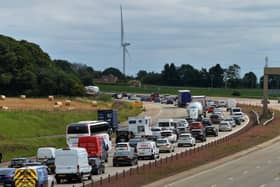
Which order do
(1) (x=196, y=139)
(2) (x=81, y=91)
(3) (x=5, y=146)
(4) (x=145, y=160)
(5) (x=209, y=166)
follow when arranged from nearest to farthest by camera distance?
(5) (x=209, y=166), (4) (x=145, y=160), (3) (x=5, y=146), (1) (x=196, y=139), (2) (x=81, y=91)

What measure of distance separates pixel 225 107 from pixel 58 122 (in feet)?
185

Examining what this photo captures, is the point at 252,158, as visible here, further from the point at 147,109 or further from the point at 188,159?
the point at 147,109

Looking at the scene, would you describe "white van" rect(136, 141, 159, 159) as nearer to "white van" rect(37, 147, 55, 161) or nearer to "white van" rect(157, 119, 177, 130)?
"white van" rect(37, 147, 55, 161)

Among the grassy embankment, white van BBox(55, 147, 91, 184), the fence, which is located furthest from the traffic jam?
the grassy embankment

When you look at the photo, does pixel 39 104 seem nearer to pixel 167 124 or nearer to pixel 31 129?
pixel 31 129

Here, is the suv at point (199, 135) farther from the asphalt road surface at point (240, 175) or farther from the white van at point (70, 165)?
the white van at point (70, 165)

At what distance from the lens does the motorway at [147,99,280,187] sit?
139 feet

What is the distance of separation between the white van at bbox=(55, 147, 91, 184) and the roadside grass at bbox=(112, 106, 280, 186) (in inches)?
108

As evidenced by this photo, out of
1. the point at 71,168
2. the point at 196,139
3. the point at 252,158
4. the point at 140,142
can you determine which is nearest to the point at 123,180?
the point at 71,168

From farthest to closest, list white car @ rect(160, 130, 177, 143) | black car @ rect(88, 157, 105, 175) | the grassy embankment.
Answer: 1. white car @ rect(160, 130, 177, 143)
2. the grassy embankment
3. black car @ rect(88, 157, 105, 175)

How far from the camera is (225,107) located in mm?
147375

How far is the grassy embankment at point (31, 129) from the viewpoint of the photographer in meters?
69.4

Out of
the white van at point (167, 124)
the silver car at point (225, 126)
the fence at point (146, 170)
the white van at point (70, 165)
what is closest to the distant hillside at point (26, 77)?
the silver car at point (225, 126)

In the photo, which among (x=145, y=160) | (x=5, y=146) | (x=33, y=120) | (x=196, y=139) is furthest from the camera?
(x=33, y=120)
